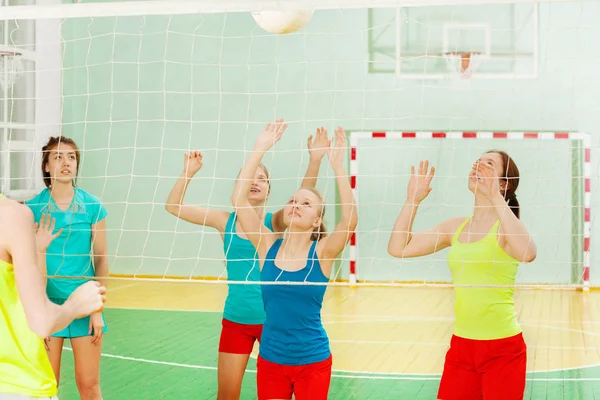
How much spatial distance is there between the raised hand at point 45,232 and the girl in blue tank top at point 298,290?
35.7 inches

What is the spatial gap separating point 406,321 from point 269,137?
196 inches

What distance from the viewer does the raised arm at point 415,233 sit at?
3613 millimetres

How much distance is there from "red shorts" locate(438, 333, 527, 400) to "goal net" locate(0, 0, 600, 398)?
6.01 meters

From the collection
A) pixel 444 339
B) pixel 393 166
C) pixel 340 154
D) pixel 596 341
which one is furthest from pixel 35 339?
pixel 393 166

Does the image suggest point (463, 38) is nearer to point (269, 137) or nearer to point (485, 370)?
point (269, 137)

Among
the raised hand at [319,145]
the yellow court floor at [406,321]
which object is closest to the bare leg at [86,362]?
the raised hand at [319,145]

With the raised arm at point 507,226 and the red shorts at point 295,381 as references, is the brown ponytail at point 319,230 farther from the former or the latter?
the raised arm at point 507,226

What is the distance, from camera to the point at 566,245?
401 inches

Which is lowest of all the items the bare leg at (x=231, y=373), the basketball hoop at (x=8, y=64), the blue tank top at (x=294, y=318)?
the bare leg at (x=231, y=373)

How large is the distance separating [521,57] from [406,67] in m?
1.47

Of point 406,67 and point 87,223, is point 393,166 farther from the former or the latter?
point 87,223

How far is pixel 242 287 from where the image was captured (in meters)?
4.05

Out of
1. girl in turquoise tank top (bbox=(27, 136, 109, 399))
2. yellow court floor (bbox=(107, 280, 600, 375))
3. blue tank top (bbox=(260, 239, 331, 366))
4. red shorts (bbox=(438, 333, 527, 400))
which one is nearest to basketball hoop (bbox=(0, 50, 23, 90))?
yellow court floor (bbox=(107, 280, 600, 375))

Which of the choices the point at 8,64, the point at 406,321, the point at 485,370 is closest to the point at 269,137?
the point at 485,370
